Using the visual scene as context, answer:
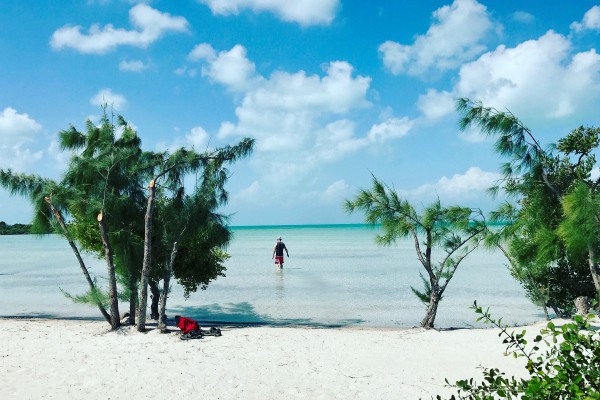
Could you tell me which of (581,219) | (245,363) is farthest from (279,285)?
(581,219)

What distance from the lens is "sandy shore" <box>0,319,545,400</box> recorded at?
6973 mm

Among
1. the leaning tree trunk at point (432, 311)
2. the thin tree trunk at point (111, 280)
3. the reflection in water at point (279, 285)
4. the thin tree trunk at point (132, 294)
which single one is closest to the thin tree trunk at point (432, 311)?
the leaning tree trunk at point (432, 311)

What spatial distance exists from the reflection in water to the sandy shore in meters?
6.79

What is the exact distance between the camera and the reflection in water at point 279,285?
18.1 m

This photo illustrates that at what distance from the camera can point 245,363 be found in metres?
8.30

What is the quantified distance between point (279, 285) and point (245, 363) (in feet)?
40.7

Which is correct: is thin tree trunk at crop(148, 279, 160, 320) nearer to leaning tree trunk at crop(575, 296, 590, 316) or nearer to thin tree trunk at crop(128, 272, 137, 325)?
thin tree trunk at crop(128, 272, 137, 325)

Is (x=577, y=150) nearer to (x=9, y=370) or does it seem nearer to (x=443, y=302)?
(x=443, y=302)

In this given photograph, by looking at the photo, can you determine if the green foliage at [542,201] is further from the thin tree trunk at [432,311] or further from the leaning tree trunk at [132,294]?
the leaning tree trunk at [132,294]

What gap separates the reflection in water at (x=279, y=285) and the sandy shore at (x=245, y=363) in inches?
267

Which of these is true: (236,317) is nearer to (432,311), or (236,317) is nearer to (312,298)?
(312,298)

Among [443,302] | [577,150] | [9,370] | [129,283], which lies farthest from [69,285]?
[577,150]

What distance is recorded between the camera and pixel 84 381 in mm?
7348

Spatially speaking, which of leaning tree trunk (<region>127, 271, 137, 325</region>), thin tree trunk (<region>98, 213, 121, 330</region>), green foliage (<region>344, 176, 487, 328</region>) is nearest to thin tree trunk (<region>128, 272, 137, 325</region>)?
leaning tree trunk (<region>127, 271, 137, 325</region>)
